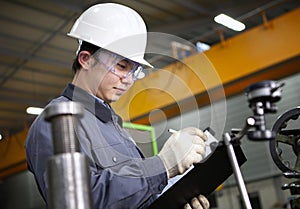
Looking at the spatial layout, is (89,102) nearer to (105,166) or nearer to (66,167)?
(105,166)

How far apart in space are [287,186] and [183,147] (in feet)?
1.32

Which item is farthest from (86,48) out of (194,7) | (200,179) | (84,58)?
(194,7)

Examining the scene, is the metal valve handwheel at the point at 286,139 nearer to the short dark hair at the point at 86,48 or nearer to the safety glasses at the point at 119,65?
the safety glasses at the point at 119,65

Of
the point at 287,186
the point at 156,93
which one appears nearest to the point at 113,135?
the point at 156,93

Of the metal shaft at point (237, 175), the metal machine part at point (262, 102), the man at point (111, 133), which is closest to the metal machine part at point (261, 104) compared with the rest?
the metal machine part at point (262, 102)

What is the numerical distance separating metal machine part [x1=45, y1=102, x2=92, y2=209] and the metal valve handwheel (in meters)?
0.72

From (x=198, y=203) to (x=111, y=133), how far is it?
292mm

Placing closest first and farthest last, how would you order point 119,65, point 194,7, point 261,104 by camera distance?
point 261,104 → point 119,65 → point 194,7

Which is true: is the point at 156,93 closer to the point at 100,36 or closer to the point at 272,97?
the point at 100,36

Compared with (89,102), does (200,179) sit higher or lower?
lower

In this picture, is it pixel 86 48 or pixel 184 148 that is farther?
pixel 86 48

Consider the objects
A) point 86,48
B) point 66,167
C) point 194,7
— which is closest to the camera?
point 66,167

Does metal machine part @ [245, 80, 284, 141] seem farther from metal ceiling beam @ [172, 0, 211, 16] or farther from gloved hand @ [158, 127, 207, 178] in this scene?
metal ceiling beam @ [172, 0, 211, 16]

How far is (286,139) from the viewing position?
1.15 m
